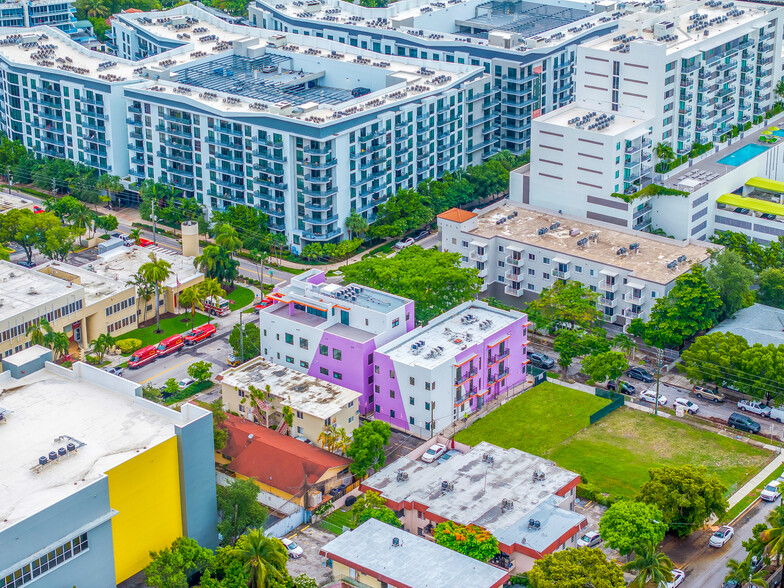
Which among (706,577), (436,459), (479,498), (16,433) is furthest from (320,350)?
(706,577)

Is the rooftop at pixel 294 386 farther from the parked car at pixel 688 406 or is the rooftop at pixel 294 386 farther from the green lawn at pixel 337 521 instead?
Answer: the parked car at pixel 688 406

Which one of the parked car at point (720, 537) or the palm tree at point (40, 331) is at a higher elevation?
the palm tree at point (40, 331)

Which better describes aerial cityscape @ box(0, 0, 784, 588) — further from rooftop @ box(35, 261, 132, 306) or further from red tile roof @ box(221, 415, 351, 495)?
rooftop @ box(35, 261, 132, 306)

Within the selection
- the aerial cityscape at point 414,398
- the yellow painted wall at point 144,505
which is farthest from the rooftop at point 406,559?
the yellow painted wall at point 144,505

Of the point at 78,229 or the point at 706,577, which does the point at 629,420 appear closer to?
the point at 706,577

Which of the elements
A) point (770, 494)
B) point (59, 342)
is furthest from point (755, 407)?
point (59, 342)
